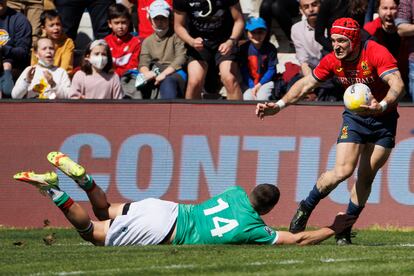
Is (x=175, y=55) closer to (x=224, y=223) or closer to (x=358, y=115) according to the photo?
(x=358, y=115)

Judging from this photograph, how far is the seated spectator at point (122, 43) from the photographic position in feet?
55.9

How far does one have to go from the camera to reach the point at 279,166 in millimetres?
15406

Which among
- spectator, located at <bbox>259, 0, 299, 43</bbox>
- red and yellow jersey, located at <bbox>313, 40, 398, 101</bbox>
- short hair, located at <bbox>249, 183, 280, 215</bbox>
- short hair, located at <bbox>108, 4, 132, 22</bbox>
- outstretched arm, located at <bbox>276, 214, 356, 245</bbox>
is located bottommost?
outstretched arm, located at <bbox>276, 214, 356, 245</bbox>

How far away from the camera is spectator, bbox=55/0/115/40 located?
58.5 ft

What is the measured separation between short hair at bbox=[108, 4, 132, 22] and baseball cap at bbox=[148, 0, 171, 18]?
35 centimetres

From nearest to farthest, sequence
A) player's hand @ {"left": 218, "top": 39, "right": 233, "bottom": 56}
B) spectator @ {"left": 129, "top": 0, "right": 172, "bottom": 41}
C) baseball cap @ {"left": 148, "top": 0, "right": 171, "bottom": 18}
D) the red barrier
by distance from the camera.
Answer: the red barrier
player's hand @ {"left": 218, "top": 39, "right": 233, "bottom": 56}
baseball cap @ {"left": 148, "top": 0, "right": 171, "bottom": 18}
spectator @ {"left": 129, "top": 0, "right": 172, "bottom": 41}

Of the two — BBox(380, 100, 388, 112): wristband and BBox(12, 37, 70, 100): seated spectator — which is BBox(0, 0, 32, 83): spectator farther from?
BBox(380, 100, 388, 112): wristband

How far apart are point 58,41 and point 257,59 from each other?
3080 mm

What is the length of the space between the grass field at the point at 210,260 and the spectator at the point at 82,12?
247 inches

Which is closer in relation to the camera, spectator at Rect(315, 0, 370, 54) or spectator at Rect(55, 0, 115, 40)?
spectator at Rect(315, 0, 370, 54)

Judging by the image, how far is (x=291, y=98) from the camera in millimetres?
→ 12711

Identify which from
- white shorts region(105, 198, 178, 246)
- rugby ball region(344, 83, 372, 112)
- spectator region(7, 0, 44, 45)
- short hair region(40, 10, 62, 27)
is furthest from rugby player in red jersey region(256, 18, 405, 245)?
spectator region(7, 0, 44, 45)

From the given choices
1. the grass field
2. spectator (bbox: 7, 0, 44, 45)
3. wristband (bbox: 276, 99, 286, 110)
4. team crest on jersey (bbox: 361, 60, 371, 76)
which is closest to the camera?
the grass field

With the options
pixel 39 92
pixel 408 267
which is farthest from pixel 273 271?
pixel 39 92
